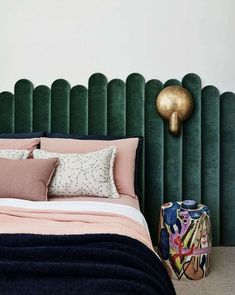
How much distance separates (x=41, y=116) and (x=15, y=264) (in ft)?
6.50

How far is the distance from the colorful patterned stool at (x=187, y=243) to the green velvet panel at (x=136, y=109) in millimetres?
570

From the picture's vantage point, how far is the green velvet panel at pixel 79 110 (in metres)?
2.92

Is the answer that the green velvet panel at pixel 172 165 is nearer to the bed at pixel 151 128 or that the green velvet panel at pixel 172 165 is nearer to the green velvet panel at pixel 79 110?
the bed at pixel 151 128

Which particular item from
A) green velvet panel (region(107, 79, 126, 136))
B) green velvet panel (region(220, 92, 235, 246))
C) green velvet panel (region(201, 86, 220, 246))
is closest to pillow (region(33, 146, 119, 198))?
green velvet panel (region(107, 79, 126, 136))

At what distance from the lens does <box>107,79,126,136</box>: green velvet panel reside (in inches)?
114

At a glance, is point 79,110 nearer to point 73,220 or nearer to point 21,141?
point 21,141

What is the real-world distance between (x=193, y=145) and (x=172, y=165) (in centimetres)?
23

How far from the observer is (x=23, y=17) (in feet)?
9.80

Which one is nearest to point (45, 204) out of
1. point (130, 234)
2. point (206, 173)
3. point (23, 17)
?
point (130, 234)

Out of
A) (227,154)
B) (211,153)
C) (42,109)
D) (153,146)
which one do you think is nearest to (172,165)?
(153,146)

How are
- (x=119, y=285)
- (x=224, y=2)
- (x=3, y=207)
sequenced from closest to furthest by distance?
1. (x=119, y=285)
2. (x=3, y=207)
3. (x=224, y=2)

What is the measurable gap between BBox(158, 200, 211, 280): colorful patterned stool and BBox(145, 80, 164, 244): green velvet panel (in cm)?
51

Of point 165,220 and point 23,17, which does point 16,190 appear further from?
point 23,17

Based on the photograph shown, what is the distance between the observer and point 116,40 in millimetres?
2932
